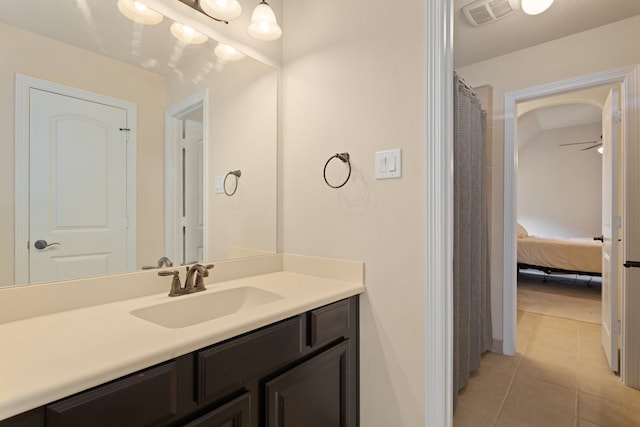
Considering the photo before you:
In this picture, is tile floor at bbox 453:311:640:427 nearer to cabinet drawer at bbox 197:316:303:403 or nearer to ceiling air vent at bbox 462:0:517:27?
cabinet drawer at bbox 197:316:303:403

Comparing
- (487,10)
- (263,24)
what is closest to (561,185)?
(487,10)

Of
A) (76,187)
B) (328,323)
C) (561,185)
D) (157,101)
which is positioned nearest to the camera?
(76,187)

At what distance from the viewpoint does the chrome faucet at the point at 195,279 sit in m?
1.28

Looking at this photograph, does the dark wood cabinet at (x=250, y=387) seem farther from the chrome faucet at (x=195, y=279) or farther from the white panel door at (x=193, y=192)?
the white panel door at (x=193, y=192)

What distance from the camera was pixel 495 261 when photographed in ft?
8.64

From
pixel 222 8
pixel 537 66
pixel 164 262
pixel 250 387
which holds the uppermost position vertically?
pixel 537 66

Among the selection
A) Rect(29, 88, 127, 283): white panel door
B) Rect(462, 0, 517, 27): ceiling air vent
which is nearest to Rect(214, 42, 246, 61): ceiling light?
Rect(29, 88, 127, 283): white panel door

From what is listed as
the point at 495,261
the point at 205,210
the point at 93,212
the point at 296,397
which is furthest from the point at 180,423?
the point at 495,261

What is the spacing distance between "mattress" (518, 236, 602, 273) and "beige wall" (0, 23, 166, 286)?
5.27m

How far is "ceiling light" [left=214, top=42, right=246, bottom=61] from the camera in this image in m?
1.51

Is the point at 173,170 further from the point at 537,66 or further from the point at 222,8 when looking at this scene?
the point at 537,66

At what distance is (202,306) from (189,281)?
0.11 metres

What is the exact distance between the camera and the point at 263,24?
4.94 ft

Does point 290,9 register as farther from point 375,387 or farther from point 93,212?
point 375,387
